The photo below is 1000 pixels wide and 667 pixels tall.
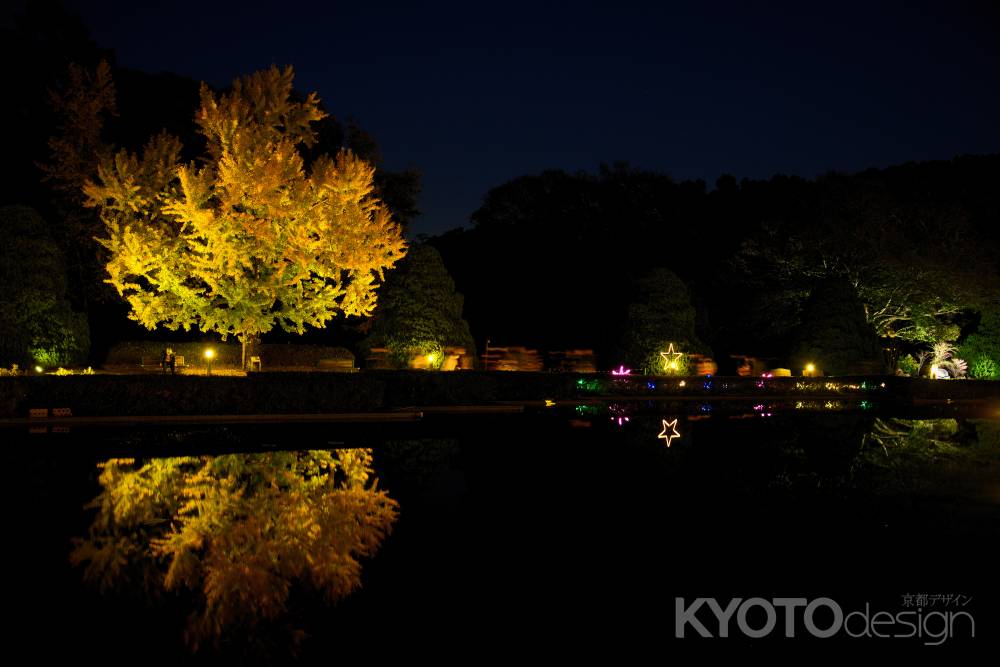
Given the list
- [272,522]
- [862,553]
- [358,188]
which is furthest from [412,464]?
[358,188]

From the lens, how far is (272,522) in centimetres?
891

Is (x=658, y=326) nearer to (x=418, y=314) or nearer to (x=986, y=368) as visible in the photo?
(x=418, y=314)

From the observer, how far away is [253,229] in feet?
74.3

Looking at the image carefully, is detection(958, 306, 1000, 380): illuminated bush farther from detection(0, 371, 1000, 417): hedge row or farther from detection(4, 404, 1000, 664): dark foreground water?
detection(4, 404, 1000, 664): dark foreground water

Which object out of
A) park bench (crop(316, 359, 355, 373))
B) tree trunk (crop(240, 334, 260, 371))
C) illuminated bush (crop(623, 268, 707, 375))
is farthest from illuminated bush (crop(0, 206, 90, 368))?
illuminated bush (crop(623, 268, 707, 375))

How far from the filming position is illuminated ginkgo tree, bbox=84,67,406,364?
22.7m

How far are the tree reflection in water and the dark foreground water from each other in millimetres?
32

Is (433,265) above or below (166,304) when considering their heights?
above

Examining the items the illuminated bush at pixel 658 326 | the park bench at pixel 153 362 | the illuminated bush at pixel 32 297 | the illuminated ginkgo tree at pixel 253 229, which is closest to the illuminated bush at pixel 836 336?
the illuminated bush at pixel 658 326

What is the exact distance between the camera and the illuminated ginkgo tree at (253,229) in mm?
22719

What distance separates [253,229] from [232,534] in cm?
1565

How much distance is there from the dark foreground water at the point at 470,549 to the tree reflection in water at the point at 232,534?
3 cm

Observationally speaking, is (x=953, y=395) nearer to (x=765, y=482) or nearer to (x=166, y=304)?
(x=765, y=482)

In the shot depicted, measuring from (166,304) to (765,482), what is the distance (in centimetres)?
1865
